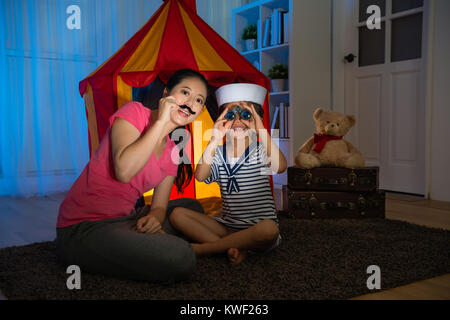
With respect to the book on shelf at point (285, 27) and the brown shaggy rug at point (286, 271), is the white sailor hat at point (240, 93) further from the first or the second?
the book on shelf at point (285, 27)

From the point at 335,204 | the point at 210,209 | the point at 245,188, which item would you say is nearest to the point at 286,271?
the point at 245,188

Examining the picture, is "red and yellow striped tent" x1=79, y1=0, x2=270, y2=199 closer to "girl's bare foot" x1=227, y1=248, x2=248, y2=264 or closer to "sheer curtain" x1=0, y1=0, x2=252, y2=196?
"girl's bare foot" x1=227, y1=248, x2=248, y2=264

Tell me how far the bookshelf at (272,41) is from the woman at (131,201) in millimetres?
1584

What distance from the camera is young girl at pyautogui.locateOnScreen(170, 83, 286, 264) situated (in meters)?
1.33

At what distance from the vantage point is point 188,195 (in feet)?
6.45

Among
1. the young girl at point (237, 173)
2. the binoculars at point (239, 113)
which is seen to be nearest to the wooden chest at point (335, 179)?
the young girl at point (237, 173)

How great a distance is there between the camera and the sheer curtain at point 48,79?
8.82 ft

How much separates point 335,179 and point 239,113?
30.1 inches

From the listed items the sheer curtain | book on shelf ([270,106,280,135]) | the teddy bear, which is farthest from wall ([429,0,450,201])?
the sheer curtain

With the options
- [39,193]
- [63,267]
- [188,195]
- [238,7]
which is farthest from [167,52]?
[238,7]

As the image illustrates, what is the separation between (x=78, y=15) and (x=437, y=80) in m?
2.50

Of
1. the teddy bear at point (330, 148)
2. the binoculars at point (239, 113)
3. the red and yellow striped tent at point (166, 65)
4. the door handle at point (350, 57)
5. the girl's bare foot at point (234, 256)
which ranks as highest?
the door handle at point (350, 57)

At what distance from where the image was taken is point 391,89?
2701mm
